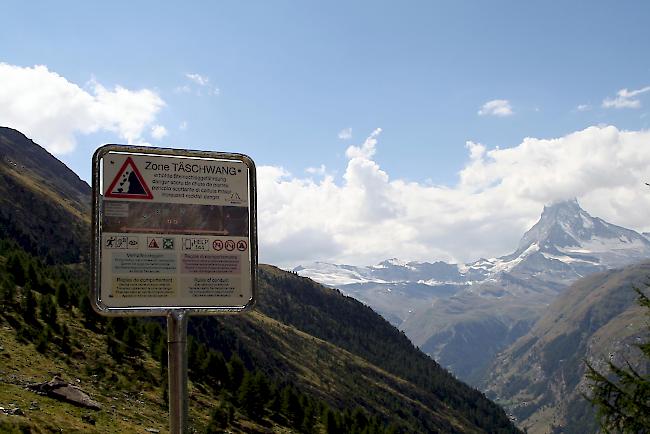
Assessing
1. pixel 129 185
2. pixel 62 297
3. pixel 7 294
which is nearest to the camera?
pixel 129 185

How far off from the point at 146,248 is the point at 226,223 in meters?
1.11

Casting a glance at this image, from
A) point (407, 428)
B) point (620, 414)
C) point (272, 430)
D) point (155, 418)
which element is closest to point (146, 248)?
point (620, 414)

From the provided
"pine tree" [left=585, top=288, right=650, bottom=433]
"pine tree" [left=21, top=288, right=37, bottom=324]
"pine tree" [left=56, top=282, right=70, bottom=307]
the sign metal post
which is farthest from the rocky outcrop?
the sign metal post

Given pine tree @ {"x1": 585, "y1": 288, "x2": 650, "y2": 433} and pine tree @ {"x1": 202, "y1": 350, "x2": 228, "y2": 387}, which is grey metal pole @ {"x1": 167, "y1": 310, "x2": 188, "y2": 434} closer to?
pine tree @ {"x1": 585, "y1": 288, "x2": 650, "y2": 433}

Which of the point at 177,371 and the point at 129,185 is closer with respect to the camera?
the point at 129,185

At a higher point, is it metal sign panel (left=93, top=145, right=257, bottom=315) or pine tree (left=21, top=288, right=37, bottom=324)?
metal sign panel (left=93, top=145, right=257, bottom=315)

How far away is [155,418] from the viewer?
52.6 meters

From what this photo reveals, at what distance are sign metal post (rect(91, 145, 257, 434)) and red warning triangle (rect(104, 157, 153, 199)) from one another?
1cm

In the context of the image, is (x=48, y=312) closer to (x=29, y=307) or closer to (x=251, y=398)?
(x=29, y=307)

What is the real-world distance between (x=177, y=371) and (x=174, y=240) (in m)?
1.76

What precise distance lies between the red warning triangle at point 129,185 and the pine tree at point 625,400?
19874 millimetres

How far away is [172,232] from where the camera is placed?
7.15m

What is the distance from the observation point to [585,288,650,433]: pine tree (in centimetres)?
1969

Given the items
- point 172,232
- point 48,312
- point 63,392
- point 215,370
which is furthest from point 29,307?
point 172,232
